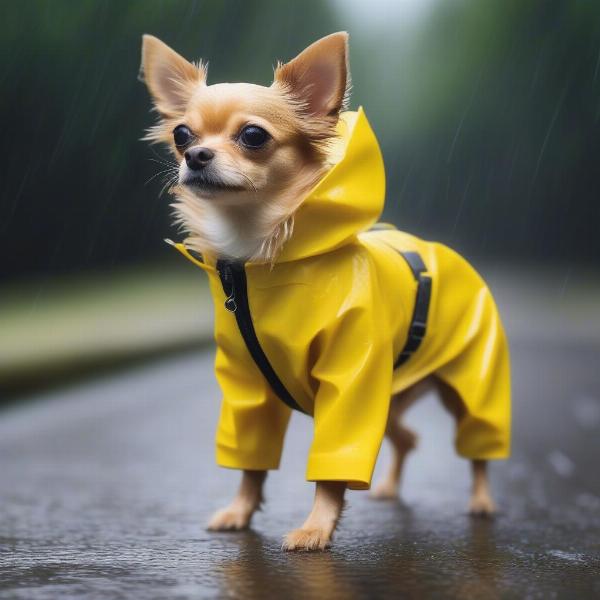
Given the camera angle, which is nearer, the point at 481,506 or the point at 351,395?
the point at 351,395

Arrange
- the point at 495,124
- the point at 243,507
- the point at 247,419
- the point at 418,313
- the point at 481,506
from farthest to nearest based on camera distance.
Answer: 1. the point at 495,124
2. the point at 481,506
3. the point at 418,313
4. the point at 243,507
5. the point at 247,419

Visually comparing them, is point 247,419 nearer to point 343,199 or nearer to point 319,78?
point 343,199

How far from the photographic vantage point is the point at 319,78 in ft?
14.9

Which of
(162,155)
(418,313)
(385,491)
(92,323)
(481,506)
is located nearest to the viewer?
(418,313)

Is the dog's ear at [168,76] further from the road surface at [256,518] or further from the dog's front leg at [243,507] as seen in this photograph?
the road surface at [256,518]

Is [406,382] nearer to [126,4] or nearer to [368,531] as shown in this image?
[368,531]

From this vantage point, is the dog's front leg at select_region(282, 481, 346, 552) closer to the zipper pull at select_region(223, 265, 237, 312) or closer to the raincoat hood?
the zipper pull at select_region(223, 265, 237, 312)

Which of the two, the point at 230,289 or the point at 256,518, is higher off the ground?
the point at 230,289

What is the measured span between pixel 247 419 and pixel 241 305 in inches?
22.6

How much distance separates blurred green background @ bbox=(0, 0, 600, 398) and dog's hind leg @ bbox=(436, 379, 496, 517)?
74.7 inches

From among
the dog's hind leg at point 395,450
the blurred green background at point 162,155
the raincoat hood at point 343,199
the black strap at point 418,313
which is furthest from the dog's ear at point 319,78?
the dog's hind leg at point 395,450

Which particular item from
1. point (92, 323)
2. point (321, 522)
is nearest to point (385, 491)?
point (321, 522)

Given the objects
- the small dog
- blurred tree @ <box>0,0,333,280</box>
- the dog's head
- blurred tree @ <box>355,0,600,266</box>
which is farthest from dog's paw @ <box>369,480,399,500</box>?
blurred tree @ <box>355,0,600,266</box>

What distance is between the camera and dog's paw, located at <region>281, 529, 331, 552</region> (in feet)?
13.9
